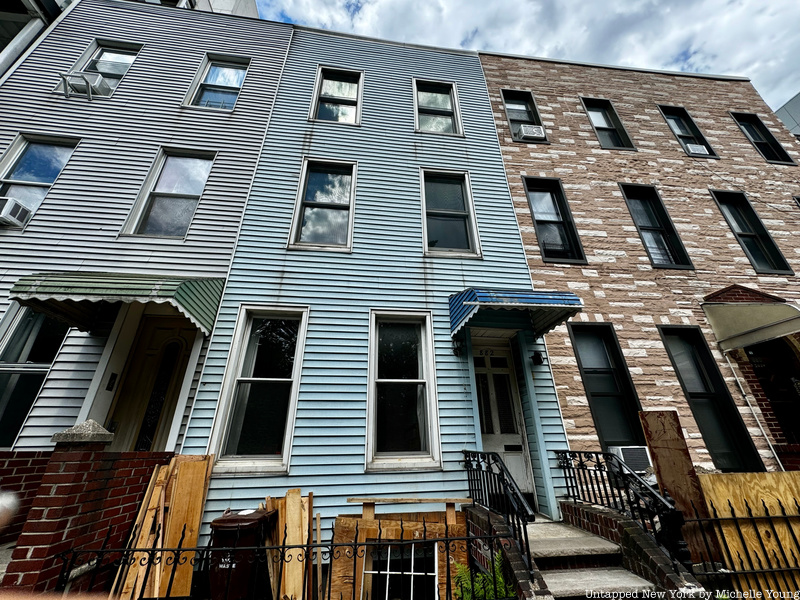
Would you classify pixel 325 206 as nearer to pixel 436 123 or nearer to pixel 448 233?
pixel 448 233

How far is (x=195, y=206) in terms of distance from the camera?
5758 mm

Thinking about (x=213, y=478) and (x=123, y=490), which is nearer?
(x=123, y=490)

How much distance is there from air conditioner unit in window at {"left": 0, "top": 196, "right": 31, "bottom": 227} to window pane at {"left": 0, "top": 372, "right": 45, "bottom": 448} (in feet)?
7.66

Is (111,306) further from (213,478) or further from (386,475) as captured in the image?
(386,475)

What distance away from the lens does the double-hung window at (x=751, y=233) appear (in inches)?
263

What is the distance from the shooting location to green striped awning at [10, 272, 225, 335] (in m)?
3.81

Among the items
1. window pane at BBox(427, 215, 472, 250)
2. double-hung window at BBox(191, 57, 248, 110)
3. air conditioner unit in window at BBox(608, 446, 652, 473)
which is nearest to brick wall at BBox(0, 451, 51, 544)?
window pane at BBox(427, 215, 472, 250)

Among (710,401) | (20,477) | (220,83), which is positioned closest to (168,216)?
(220,83)

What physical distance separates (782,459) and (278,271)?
8.26m

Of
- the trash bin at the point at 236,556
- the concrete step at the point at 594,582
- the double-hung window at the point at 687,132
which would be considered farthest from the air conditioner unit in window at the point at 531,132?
the trash bin at the point at 236,556

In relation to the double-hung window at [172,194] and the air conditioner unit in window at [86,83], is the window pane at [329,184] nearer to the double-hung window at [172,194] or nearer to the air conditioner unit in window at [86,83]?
the double-hung window at [172,194]

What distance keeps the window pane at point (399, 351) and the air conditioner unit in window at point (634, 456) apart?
3.08 m

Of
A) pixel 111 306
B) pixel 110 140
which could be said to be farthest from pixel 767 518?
pixel 110 140

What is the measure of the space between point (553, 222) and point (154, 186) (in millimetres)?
7589
